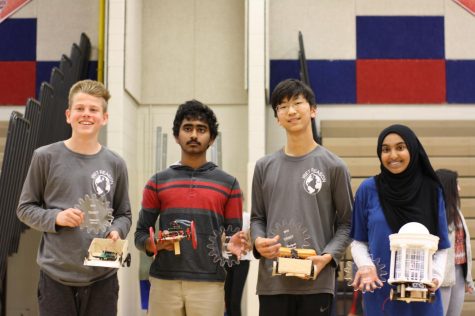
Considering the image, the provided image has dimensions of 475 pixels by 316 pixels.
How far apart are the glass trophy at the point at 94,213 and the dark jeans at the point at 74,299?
0.26 metres

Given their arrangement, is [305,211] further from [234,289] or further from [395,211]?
[234,289]

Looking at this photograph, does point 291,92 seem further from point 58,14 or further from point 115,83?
point 58,14

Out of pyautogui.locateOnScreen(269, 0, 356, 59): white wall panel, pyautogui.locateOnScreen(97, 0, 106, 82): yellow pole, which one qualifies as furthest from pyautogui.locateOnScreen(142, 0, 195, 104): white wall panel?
pyautogui.locateOnScreen(269, 0, 356, 59): white wall panel

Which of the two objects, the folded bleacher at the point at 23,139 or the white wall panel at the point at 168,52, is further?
the white wall panel at the point at 168,52

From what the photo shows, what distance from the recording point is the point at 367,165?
8.84 metres

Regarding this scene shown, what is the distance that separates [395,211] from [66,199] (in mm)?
1575

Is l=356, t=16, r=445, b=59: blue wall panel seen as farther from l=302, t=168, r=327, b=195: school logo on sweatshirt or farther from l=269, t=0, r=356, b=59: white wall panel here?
l=302, t=168, r=327, b=195: school logo on sweatshirt

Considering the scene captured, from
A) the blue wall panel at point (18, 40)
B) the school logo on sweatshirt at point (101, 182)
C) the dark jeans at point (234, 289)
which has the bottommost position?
the dark jeans at point (234, 289)

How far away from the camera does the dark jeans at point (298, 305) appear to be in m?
3.46

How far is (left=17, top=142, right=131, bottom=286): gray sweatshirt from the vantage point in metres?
3.43

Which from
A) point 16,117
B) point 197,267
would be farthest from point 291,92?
point 16,117

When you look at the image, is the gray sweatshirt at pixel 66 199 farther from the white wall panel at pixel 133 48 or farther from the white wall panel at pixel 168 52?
the white wall panel at pixel 168 52

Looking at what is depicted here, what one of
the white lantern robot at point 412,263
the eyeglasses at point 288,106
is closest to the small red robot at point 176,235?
the eyeglasses at point 288,106

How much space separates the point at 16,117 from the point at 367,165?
4174 mm
